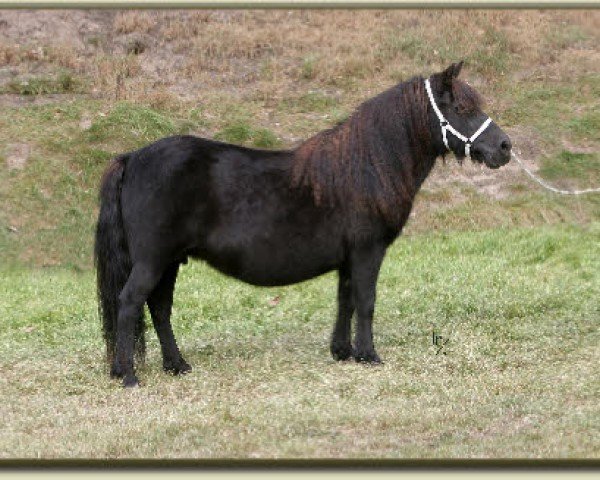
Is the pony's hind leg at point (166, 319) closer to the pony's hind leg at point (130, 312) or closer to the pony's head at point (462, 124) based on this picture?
the pony's hind leg at point (130, 312)

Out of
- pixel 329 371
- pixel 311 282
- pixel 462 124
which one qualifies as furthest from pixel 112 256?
pixel 311 282

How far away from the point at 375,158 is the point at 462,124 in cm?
77

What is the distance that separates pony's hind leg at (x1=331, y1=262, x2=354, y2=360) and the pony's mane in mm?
808

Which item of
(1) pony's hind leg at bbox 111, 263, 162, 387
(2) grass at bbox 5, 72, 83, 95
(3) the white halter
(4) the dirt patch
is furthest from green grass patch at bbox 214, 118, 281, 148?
(1) pony's hind leg at bbox 111, 263, 162, 387

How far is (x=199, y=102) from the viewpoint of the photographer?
18.0 m

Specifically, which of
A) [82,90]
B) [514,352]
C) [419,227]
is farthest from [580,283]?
[82,90]

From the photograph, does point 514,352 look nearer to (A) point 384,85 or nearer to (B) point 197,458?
(B) point 197,458

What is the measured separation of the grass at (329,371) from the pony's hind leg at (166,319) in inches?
7.2

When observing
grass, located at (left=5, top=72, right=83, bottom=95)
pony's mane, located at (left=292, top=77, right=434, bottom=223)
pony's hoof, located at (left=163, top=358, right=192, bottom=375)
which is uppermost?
pony's mane, located at (left=292, top=77, right=434, bottom=223)

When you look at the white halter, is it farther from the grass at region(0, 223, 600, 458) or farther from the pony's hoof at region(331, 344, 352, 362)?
the pony's hoof at region(331, 344, 352, 362)

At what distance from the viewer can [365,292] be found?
926cm

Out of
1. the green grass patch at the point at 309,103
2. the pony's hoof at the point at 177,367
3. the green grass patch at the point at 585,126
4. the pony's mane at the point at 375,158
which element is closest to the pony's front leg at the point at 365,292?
the pony's mane at the point at 375,158

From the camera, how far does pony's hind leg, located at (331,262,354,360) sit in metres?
9.57

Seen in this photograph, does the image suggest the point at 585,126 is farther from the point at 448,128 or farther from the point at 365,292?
the point at 365,292
